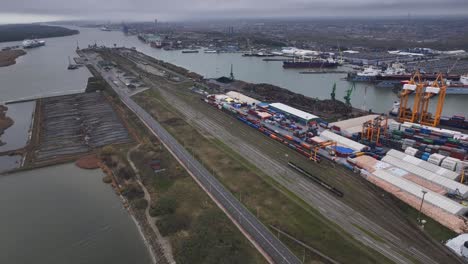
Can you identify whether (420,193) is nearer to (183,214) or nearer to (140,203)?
(183,214)

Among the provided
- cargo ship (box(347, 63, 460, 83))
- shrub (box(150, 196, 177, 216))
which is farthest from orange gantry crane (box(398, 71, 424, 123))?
shrub (box(150, 196, 177, 216))

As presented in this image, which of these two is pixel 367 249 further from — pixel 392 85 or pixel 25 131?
pixel 392 85

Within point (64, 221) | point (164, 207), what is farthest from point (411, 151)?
point (64, 221)

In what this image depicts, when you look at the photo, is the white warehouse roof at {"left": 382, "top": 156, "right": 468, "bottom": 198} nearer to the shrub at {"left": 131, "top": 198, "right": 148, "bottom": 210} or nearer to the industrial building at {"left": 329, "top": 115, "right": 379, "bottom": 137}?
the industrial building at {"left": 329, "top": 115, "right": 379, "bottom": 137}

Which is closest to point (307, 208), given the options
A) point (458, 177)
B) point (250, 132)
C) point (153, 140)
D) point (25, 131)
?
point (458, 177)

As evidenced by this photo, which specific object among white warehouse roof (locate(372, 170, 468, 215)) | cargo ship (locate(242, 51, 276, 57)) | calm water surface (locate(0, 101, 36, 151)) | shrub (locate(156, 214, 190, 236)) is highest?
cargo ship (locate(242, 51, 276, 57))

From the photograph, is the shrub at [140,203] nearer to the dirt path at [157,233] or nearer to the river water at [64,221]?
the dirt path at [157,233]

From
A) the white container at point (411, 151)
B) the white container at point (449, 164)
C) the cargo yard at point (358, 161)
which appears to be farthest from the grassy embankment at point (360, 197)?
the white container at point (449, 164)
